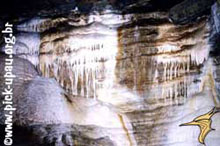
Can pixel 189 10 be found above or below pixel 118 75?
above

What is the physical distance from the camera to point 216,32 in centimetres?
279

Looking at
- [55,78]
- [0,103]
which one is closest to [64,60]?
[55,78]

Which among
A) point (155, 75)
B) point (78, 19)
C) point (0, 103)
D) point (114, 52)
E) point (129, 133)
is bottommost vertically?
point (129, 133)

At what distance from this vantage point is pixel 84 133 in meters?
2.83

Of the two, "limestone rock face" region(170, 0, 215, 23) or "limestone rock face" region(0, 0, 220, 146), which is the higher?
"limestone rock face" region(170, 0, 215, 23)

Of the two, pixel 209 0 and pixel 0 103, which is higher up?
pixel 209 0

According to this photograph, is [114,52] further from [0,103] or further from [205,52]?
[0,103]

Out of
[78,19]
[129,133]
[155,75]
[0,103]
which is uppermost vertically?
[78,19]

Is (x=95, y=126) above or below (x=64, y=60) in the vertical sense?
below

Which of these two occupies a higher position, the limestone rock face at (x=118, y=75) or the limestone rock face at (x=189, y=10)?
the limestone rock face at (x=189, y=10)

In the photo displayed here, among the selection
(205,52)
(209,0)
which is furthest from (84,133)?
(209,0)

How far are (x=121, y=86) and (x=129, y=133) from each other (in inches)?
13.8

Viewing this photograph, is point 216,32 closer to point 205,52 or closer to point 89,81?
point 205,52

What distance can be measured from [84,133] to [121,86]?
0.43m
